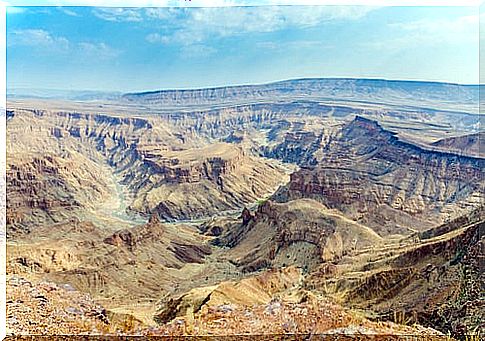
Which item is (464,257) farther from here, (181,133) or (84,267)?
(181,133)

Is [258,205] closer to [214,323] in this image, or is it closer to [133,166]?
[133,166]

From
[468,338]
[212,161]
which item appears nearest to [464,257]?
[468,338]

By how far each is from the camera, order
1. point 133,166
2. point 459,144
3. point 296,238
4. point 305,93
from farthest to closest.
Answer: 1. point 133,166
2. point 305,93
3. point 459,144
4. point 296,238

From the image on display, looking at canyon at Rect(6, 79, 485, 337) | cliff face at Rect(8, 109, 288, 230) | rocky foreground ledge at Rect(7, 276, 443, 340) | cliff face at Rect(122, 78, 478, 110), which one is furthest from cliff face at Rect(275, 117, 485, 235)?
rocky foreground ledge at Rect(7, 276, 443, 340)

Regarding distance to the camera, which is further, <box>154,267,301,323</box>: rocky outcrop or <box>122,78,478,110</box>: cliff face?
<box>122,78,478,110</box>: cliff face

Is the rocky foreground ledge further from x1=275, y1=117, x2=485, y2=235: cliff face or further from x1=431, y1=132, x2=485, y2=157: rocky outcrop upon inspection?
x1=431, y1=132, x2=485, y2=157: rocky outcrop

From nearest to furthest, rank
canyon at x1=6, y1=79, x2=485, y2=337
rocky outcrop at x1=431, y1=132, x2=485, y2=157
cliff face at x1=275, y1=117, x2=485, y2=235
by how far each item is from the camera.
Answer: canyon at x1=6, y1=79, x2=485, y2=337, cliff face at x1=275, y1=117, x2=485, y2=235, rocky outcrop at x1=431, y1=132, x2=485, y2=157

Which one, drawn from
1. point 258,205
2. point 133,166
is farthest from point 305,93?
point 133,166
